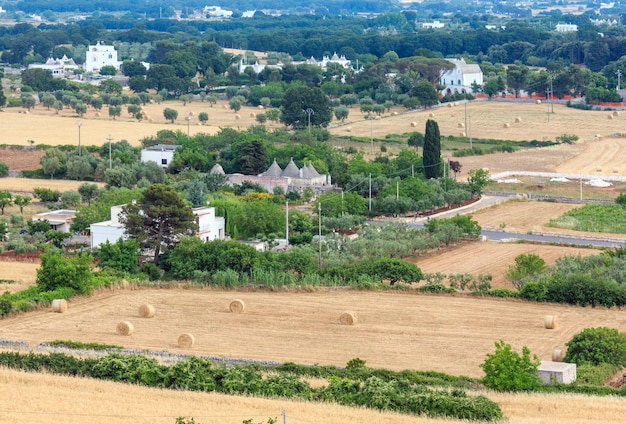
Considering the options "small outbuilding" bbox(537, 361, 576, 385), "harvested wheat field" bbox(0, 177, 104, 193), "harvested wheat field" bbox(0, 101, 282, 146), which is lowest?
"harvested wheat field" bbox(0, 177, 104, 193)

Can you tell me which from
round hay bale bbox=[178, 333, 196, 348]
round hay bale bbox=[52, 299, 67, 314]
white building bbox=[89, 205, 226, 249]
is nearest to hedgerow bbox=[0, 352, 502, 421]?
round hay bale bbox=[178, 333, 196, 348]

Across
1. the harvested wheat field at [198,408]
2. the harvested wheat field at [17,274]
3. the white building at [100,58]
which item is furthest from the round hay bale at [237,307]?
the white building at [100,58]

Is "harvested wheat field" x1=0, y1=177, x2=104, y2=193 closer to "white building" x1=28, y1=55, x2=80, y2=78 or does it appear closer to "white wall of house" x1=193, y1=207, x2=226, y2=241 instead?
"white wall of house" x1=193, y1=207, x2=226, y2=241

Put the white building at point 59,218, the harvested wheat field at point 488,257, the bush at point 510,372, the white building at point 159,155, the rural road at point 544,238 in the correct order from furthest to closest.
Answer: the white building at point 159,155 < the white building at point 59,218 < the rural road at point 544,238 < the harvested wheat field at point 488,257 < the bush at point 510,372

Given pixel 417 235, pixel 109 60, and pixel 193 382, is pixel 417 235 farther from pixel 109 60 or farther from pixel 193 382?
pixel 109 60

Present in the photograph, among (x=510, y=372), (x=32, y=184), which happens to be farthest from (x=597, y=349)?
(x=32, y=184)

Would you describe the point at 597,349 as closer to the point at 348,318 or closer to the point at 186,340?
the point at 348,318

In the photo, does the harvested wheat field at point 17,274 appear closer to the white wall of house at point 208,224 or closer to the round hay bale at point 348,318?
the white wall of house at point 208,224
